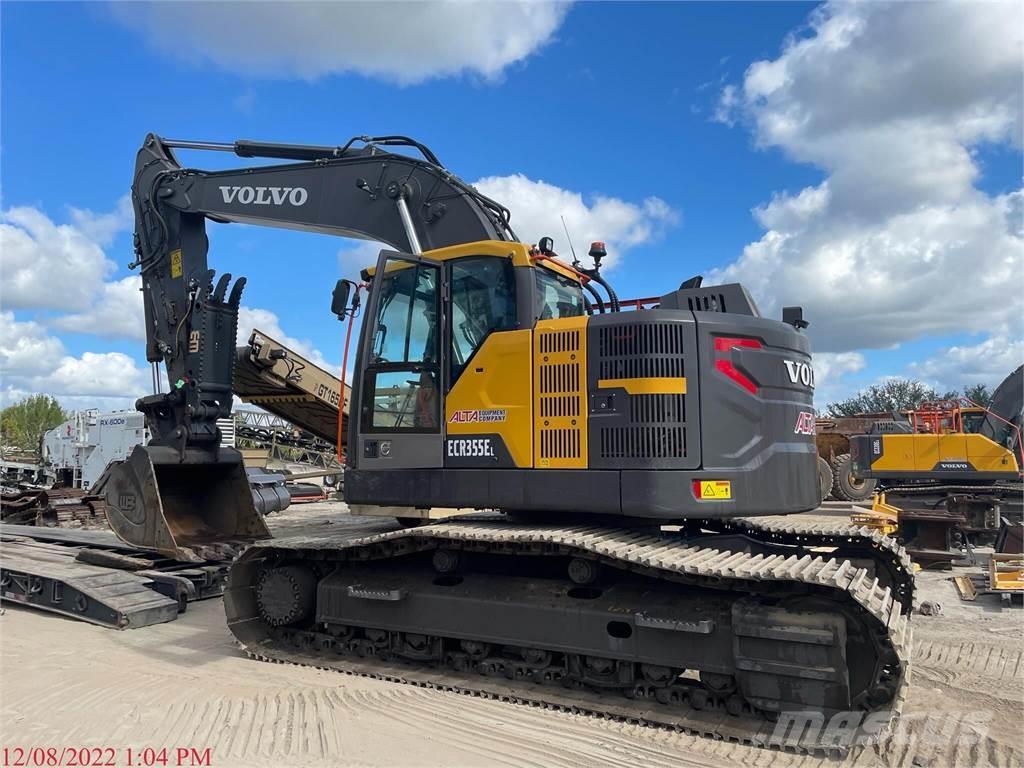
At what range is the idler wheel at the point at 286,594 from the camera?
6.35m

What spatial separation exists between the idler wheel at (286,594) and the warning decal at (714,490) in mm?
3506

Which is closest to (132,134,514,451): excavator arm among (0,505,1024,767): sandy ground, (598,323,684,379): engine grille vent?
(598,323,684,379): engine grille vent

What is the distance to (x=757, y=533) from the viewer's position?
654 cm

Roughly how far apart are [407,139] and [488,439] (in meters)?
3.70

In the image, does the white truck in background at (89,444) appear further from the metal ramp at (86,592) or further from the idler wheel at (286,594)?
the idler wheel at (286,594)

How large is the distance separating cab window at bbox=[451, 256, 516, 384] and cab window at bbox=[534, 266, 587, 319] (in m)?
0.26

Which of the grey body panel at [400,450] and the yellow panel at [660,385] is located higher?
the yellow panel at [660,385]

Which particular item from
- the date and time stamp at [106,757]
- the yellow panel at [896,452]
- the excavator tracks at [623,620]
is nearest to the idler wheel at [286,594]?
the excavator tracks at [623,620]

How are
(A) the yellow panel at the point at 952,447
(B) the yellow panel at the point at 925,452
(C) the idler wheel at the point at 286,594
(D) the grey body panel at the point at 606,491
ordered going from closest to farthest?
(D) the grey body panel at the point at 606,491, (C) the idler wheel at the point at 286,594, (A) the yellow panel at the point at 952,447, (B) the yellow panel at the point at 925,452

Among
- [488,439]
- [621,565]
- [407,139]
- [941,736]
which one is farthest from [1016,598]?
[407,139]

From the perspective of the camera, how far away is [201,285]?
9367 mm

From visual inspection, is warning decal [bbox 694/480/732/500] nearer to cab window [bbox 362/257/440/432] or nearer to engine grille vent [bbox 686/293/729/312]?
engine grille vent [bbox 686/293/729/312]

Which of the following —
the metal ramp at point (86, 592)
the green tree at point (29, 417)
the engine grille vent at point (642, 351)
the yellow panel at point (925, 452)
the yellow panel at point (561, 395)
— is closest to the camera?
the engine grille vent at point (642, 351)

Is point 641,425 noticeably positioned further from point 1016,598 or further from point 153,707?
point 1016,598
